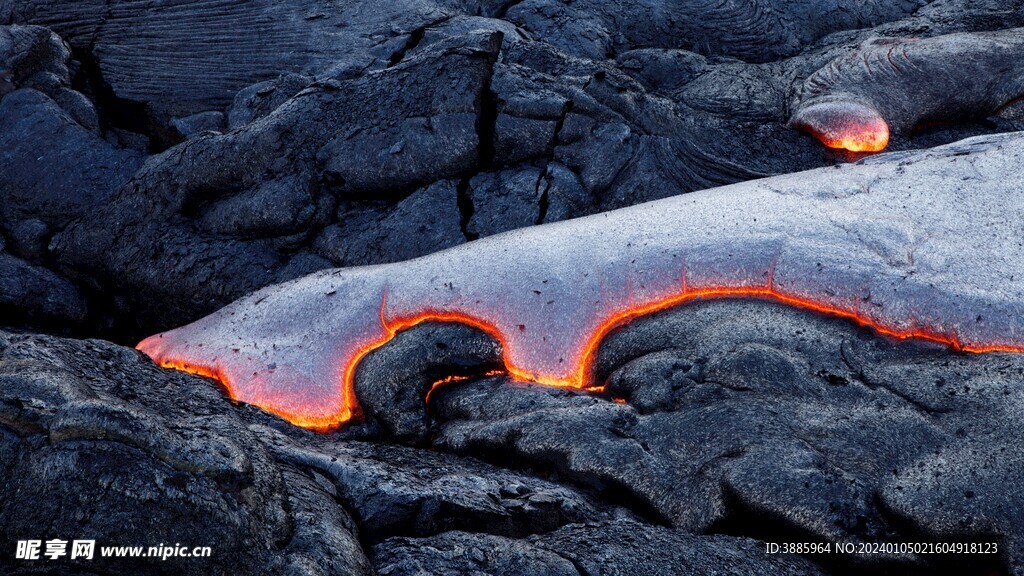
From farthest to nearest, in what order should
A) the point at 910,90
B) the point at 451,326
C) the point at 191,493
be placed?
the point at 910,90 < the point at 451,326 < the point at 191,493

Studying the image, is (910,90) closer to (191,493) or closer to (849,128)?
(849,128)

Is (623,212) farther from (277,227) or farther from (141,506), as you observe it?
(141,506)

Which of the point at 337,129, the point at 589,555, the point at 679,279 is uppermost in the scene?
the point at 337,129

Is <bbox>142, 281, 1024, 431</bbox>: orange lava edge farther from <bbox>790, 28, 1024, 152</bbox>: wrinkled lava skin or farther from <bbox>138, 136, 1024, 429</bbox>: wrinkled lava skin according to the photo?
<bbox>790, 28, 1024, 152</bbox>: wrinkled lava skin

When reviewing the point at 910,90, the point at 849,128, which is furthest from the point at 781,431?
the point at 910,90

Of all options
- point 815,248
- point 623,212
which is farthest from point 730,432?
point 623,212

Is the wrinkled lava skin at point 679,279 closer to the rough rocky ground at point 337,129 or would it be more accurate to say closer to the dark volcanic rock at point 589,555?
the rough rocky ground at point 337,129

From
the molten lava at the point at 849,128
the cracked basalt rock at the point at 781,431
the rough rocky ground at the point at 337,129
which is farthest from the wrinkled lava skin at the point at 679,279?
the molten lava at the point at 849,128
